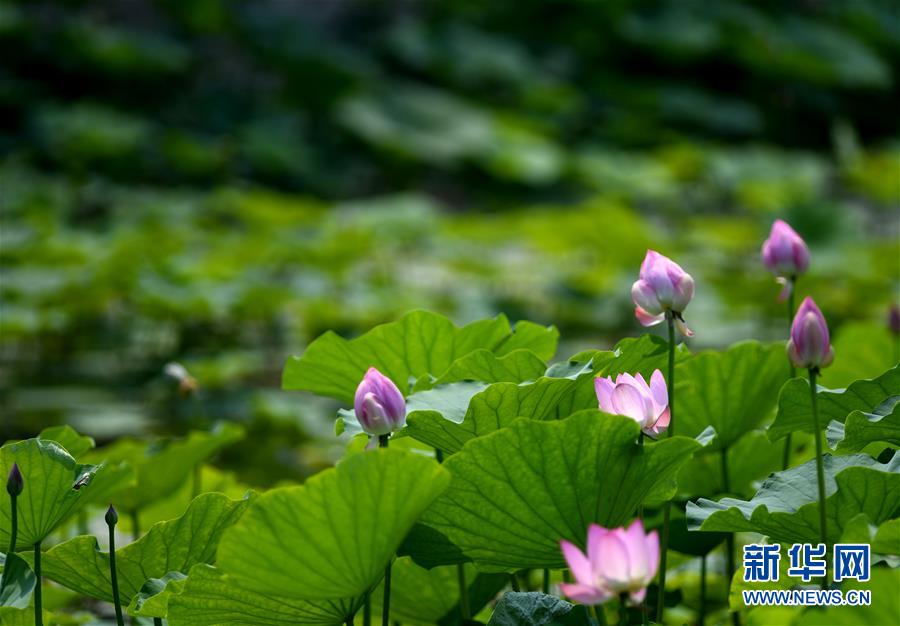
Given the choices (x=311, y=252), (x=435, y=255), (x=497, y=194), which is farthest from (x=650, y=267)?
(x=497, y=194)

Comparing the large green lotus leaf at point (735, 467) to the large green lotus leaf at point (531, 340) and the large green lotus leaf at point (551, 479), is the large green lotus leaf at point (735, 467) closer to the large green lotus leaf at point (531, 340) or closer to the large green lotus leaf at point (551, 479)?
the large green lotus leaf at point (531, 340)

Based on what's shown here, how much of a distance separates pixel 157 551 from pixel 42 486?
0.28 ft

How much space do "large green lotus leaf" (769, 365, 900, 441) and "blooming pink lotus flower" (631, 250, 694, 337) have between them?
4.3 inches

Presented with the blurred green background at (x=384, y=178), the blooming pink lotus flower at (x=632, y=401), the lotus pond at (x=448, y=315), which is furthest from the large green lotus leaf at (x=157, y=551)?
the blurred green background at (x=384, y=178)

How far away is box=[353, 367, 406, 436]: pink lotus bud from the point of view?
646 mm

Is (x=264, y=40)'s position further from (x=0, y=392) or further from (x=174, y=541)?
(x=174, y=541)

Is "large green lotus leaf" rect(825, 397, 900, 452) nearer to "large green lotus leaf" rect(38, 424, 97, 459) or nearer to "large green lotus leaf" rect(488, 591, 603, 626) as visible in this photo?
"large green lotus leaf" rect(488, 591, 603, 626)

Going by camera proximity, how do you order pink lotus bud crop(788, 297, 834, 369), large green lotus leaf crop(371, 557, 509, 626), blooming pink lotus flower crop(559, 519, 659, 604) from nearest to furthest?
1. blooming pink lotus flower crop(559, 519, 659, 604)
2. pink lotus bud crop(788, 297, 834, 369)
3. large green lotus leaf crop(371, 557, 509, 626)

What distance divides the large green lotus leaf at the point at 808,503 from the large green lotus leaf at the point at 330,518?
0.17 m

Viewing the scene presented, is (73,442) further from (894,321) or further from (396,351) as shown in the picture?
(894,321)

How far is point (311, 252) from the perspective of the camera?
3346 mm

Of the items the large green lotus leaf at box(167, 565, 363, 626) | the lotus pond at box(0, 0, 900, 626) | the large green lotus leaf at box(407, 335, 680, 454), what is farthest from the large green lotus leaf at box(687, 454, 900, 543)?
the large green lotus leaf at box(167, 565, 363, 626)

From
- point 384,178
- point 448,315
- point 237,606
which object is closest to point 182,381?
point 237,606

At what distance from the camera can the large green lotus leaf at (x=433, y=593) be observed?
0.84 m
